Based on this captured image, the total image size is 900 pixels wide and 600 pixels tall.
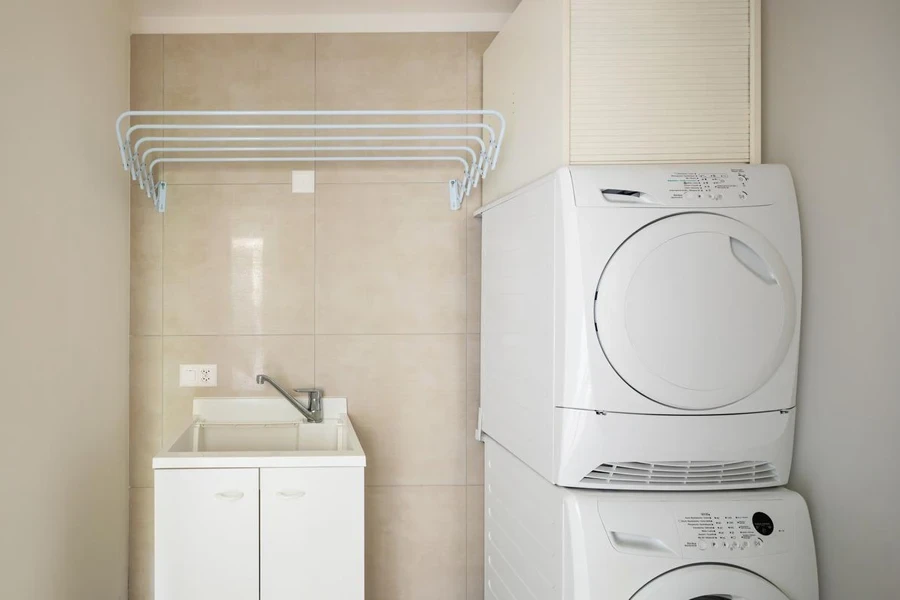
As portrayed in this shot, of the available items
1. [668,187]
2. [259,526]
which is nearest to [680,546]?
[668,187]

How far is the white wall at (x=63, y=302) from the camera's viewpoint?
1722 mm

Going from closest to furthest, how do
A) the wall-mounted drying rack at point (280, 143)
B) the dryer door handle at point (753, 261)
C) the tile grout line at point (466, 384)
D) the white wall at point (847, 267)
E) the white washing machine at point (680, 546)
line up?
1. the white wall at point (847, 267)
2. the white washing machine at point (680, 546)
3. the dryer door handle at point (753, 261)
4. the wall-mounted drying rack at point (280, 143)
5. the tile grout line at point (466, 384)

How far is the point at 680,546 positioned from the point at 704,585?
0.33 ft

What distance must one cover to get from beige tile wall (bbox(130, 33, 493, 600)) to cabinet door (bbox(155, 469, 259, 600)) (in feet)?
2.25

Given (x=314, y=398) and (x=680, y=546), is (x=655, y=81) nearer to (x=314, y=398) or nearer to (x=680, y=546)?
(x=680, y=546)

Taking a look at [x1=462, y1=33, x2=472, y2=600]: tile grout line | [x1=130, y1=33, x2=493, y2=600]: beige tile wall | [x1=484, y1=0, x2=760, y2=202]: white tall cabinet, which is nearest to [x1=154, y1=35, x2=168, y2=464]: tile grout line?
[x1=130, y1=33, x2=493, y2=600]: beige tile wall

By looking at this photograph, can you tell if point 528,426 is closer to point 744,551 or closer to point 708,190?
point 744,551

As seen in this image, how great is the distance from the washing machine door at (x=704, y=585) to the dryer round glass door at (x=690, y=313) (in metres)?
0.39

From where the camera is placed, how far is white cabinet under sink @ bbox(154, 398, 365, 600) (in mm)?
1856

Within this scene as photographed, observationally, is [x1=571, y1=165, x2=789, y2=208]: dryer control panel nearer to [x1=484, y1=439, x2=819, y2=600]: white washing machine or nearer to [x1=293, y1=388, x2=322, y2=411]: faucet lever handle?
[x1=484, y1=439, x2=819, y2=600]: white washing machine

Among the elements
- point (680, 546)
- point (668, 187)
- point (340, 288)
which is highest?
point (668, 187)

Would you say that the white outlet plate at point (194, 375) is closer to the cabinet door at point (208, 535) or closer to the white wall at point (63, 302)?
the white wall at point (63, 302)

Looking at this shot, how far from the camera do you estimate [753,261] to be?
1.65m

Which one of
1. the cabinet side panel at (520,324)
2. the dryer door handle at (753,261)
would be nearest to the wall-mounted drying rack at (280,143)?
the cabinet side panel at (520,324)
